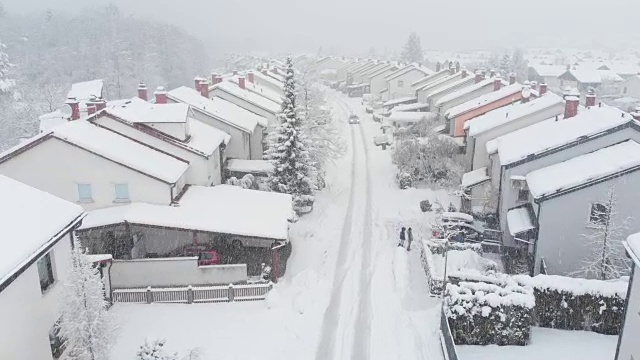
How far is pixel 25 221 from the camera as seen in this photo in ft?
51.9

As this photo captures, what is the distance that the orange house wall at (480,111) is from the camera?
44312mm

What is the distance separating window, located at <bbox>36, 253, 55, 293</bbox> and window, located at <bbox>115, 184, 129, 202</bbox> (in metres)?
8.50

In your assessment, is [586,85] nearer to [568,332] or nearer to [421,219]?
[421,219]

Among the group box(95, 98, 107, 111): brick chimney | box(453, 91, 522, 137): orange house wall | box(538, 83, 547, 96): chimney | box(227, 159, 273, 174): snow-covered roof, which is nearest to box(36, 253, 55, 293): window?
box(95, 98, 107, 111): brick chimney

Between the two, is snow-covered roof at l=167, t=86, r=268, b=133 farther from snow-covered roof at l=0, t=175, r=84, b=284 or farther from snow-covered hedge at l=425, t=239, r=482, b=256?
snow-covered roof at l=0, t=175, r=84, b=284

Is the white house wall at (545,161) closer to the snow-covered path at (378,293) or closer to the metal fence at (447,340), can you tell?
the snow-covered path at (378,293)

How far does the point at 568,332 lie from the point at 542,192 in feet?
20.6

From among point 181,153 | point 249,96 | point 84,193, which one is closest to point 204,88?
point 249,96

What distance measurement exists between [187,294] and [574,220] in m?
17.4

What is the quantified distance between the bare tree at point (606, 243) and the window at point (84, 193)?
2289 centimetres

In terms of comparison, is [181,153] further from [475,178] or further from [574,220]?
[574,220]

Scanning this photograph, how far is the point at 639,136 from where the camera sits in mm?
25922

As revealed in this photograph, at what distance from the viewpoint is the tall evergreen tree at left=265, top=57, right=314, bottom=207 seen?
3359 centimetres

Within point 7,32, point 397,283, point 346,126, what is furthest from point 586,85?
point 7,32
